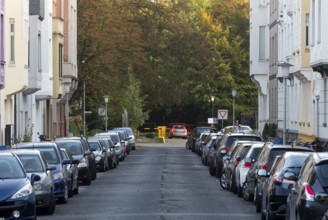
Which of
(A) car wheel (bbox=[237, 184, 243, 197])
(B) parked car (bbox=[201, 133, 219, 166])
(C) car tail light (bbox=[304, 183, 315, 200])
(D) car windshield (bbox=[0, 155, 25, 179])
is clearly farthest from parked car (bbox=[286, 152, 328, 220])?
(B) parked car (bbox=[201, 133, 219, 166])

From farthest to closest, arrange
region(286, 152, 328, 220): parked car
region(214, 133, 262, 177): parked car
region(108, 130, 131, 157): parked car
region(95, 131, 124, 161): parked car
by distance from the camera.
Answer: region(108, 130, 131, 157): parked car, region(95, 131, 124, 161): parked car, region(214, 133, 262, 177): parked car, region(286, 152, 328, 220): parked car

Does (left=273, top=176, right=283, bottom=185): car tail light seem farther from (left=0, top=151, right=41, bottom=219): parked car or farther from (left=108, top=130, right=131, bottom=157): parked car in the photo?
(left=108, top=130, right=131, bottom=157): parked car

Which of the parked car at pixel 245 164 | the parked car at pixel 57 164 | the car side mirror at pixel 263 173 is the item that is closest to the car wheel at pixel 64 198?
the parked car at pixel 57 164

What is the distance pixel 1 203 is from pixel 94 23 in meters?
52.1

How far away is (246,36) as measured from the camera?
100m

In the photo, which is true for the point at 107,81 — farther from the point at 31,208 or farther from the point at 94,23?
the point at 31,208

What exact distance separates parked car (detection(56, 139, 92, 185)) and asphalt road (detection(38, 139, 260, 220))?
39cm

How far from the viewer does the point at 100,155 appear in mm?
44625

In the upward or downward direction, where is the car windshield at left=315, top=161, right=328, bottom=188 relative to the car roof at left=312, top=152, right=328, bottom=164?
downward

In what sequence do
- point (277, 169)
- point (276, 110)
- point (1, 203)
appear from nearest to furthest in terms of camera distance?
point (1, 203) < point (277, 169) < point (276, 110)

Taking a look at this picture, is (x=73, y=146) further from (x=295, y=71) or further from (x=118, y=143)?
(x=118, y=143)

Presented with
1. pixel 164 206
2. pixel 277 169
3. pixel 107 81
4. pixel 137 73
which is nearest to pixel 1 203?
pixel 277 169

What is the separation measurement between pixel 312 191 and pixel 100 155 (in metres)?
29.7

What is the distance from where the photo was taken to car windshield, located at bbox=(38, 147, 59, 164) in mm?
27438
